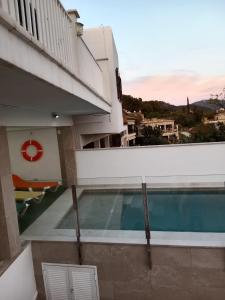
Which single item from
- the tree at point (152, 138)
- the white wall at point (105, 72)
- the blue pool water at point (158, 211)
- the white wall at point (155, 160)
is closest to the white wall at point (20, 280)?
the blue pool water at point (158, 211)

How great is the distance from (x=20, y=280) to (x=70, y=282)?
930mm

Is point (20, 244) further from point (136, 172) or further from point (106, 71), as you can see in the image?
point (106, 71)

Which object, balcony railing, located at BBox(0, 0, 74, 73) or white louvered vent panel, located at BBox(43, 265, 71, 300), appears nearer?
balcony railing, located at BBox(0, 0, 74, 73)

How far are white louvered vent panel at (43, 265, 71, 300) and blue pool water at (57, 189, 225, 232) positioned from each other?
812 millimetres

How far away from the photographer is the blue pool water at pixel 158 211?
193 inches

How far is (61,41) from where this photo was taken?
3.55m

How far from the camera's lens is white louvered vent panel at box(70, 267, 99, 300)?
15.8ft

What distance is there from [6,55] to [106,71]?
8111 millimetres

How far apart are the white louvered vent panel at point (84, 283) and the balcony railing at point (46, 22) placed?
3697mm

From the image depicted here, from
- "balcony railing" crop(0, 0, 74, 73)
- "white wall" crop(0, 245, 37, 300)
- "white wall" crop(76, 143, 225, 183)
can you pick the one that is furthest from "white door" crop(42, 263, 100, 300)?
"white wall" crop(76, 143, 225, 183)

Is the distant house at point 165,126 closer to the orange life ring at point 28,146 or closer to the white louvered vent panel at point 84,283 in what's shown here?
the orange life ring at point 28,146

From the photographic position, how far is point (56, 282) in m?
5.00

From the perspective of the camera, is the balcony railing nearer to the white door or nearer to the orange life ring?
the white door

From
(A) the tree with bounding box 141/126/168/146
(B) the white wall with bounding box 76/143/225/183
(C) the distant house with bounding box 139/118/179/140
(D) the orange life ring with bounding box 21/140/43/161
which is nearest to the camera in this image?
(B) the white wall with bounding box 76/143/225/183
